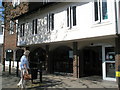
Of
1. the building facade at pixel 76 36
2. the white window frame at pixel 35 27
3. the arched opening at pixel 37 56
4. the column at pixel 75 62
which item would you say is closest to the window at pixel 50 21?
the building facade at pixel 76 36

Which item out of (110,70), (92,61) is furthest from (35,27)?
(110,70)

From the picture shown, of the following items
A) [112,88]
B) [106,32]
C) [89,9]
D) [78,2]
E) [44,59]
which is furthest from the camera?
[44,59]

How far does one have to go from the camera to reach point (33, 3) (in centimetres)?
2233

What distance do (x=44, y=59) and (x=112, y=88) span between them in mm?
9620

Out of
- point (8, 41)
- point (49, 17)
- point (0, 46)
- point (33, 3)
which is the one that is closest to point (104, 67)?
point (49, 17)

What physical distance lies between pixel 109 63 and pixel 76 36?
3.06 metres

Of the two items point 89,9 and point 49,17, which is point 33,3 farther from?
point 89,9

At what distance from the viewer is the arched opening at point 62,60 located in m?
15.3

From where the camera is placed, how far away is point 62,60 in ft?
53.0

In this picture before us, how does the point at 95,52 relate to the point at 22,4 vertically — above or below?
below

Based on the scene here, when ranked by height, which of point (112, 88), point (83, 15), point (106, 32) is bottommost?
point (112, 88)

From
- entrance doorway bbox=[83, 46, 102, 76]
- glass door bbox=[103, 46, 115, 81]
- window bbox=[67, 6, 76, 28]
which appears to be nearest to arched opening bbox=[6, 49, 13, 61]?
entrance doorway bbox=[83, 46, 102, 76]

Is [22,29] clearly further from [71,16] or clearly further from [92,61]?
[92,61]

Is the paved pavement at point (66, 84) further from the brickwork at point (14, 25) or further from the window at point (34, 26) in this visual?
the brickwork at point (14, 25)
